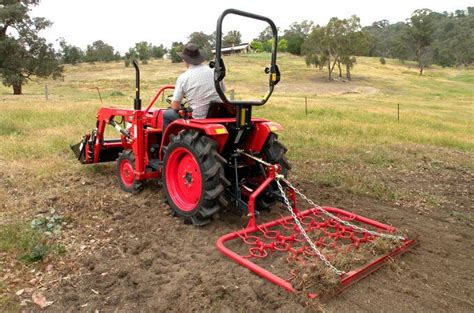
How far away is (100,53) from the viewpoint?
80375 millimetres

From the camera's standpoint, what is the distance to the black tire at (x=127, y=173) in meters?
5.93

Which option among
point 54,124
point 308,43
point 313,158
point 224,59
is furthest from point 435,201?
point 308,43

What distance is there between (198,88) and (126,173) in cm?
200

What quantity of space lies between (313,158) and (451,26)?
372 ft

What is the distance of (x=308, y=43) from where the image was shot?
1932 inches

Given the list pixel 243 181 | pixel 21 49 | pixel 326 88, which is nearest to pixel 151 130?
pixel 243 181

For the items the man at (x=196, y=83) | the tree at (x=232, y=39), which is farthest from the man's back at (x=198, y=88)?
the tree at (x=232, y=39)

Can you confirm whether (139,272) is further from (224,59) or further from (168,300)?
(224,59)

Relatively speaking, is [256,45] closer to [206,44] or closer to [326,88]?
[206,44]

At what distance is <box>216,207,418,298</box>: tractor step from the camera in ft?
11.6

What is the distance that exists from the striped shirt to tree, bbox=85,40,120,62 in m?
75.4

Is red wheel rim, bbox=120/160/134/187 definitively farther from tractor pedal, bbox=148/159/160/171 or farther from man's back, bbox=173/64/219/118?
man's back, bbox=173/64/219/118

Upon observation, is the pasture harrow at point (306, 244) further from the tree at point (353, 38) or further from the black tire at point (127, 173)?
the tree at point (353, 38)

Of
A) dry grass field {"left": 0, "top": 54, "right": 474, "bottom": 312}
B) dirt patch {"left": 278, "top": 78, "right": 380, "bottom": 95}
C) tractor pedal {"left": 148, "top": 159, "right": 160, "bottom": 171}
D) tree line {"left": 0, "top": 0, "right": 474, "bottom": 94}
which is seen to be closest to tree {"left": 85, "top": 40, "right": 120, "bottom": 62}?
tree line {"left": 0, "top": 0, "right": 474, "bottom": 94}
